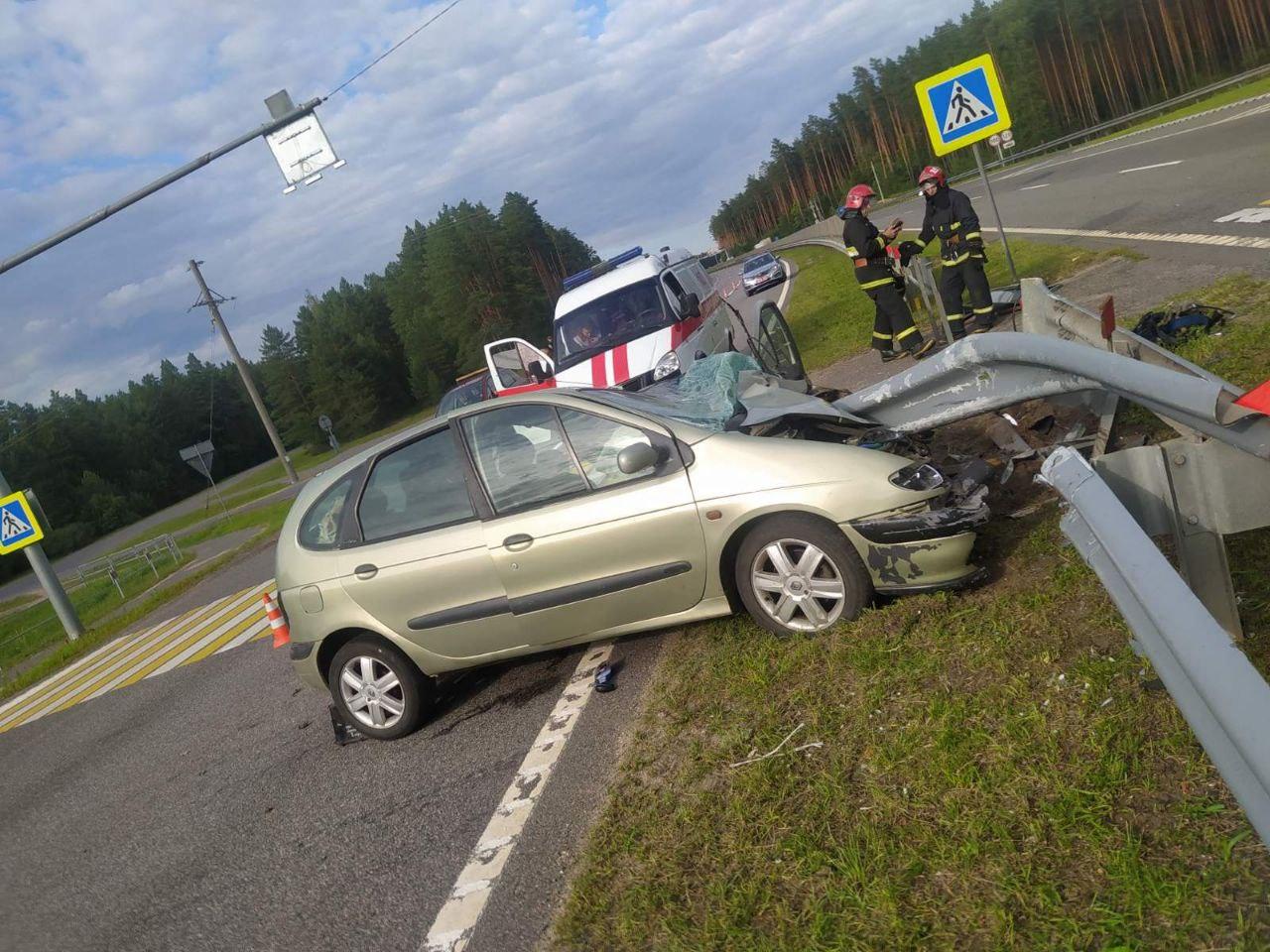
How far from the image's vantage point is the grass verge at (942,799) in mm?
2730

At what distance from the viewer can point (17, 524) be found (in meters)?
17.1

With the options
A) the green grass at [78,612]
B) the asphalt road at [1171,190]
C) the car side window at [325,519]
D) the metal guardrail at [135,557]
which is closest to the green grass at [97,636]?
the green grass at [78,612]

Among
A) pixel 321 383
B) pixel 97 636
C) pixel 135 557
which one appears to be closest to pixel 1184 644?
pixel 97 636

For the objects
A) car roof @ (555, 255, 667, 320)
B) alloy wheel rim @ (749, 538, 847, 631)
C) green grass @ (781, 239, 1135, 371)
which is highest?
car roof @ (555, 255, 667, 320)

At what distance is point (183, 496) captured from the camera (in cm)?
9000

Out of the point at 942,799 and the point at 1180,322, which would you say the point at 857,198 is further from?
the point at 942,799

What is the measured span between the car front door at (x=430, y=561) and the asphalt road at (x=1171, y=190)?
819cm

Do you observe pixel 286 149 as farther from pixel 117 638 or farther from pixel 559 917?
pixel 559 917

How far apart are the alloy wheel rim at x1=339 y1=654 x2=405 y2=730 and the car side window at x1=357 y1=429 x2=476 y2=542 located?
780 millimetres

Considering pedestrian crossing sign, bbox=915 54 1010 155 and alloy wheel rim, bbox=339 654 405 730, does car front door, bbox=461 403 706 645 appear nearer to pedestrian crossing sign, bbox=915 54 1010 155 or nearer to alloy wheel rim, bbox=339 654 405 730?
alloy wheel rim, bbox=339 654 405 730

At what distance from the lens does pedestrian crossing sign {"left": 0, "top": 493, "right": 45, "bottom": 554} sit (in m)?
17.0

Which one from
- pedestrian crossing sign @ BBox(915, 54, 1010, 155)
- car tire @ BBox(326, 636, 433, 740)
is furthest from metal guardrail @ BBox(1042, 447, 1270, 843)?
pedestrian crossing sign @ BBox(915, 54, 1010, 155)

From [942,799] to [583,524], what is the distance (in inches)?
97.7

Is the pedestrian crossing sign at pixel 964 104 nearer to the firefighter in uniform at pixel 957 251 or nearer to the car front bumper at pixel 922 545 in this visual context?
the firefighter in uniform at pixel 957 251
